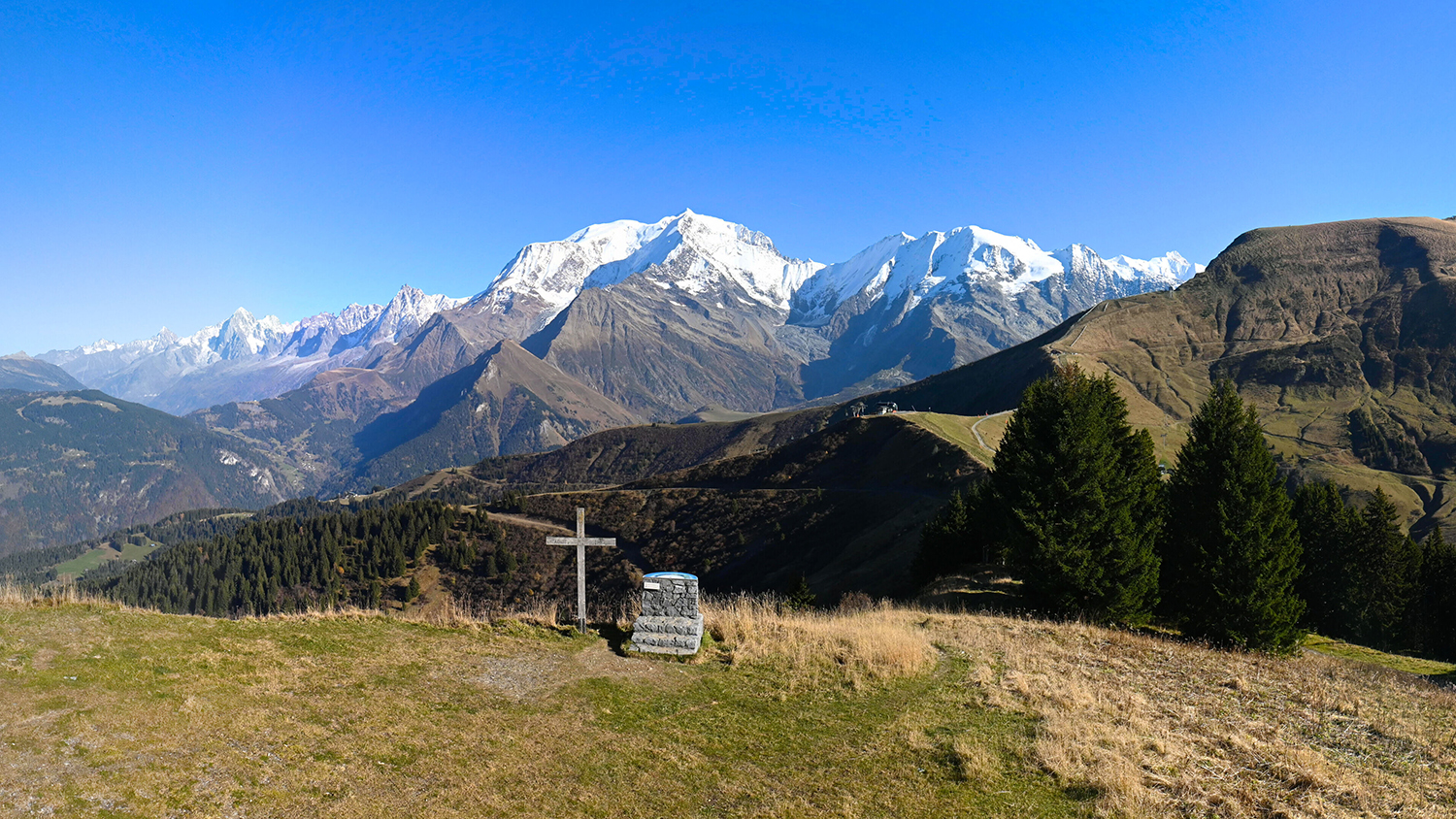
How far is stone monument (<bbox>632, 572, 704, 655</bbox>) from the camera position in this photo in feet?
65.4

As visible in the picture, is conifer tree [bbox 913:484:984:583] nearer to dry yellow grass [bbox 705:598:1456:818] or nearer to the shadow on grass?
dry yellow grass [bbox 705:598:1456:818]

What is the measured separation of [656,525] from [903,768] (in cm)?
10827

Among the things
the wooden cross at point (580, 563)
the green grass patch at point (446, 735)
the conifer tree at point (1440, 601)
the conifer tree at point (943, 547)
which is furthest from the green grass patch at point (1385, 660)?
the wooden cross at point (580, 563)

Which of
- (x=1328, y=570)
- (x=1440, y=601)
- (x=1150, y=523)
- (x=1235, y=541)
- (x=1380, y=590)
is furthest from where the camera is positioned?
(x=1440, y=601)

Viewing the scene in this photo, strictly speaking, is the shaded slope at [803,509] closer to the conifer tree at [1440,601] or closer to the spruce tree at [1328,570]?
the spruce tree at [1328,570]

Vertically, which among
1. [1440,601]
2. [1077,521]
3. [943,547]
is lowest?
[1440,601]

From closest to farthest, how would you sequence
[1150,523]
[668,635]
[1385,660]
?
1. [668,635]
2. [1385,660]
3. [1150,523]

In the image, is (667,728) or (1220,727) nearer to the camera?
(1220,727)

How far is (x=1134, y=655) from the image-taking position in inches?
800

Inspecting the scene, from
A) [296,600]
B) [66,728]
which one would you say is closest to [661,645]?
[66,728]

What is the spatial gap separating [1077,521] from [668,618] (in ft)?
55.1

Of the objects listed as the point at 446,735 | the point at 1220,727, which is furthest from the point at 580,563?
the point at 1220,727

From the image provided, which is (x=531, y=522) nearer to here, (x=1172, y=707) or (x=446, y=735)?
(x=446, y=735)

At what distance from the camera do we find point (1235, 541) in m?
25.4
